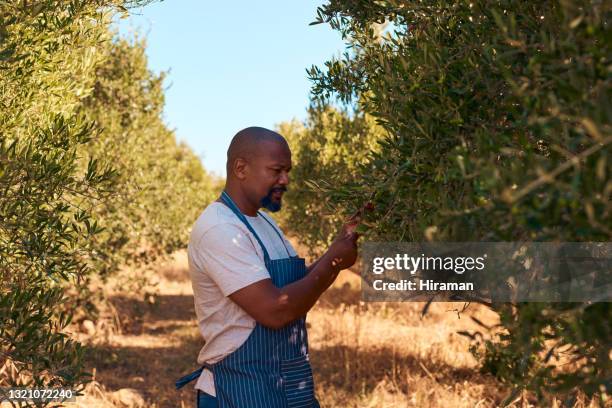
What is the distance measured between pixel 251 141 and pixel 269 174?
0.80 feet

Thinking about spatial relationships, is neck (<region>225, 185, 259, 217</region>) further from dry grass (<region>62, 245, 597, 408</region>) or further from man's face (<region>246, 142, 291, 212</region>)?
dry grass (<region>62, 245, 597, 408</region>)

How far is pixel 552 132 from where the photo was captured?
2.40 metres

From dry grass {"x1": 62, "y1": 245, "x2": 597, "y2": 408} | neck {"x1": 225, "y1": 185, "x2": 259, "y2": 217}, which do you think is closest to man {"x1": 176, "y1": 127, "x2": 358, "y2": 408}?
neck {"x1": 225, "y1": 185, "x2": 259, "y2": 217}

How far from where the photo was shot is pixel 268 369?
168 inches

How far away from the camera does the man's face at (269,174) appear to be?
14.4 feet

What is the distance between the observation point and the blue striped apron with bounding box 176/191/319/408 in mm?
4199

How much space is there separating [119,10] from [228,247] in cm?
290

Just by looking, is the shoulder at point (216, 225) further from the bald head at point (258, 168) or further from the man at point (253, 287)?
the bald head at point (258, 168)

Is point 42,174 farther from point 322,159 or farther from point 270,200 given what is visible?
point 322,159

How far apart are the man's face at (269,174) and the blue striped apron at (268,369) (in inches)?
7.3

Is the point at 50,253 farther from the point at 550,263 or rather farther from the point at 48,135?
the point at 550,263

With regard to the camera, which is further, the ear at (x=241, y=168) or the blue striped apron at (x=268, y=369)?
the ear at (x=241, y=168)

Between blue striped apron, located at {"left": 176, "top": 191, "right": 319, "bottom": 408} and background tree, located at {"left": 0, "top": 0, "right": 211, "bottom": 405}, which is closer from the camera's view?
blue striped apron, located at {"left": 176, "top": 191, "right": 319, "bottom": 408}

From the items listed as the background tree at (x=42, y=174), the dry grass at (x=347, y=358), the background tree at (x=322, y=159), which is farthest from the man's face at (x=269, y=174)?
the background tree at (x=322, y=159)
